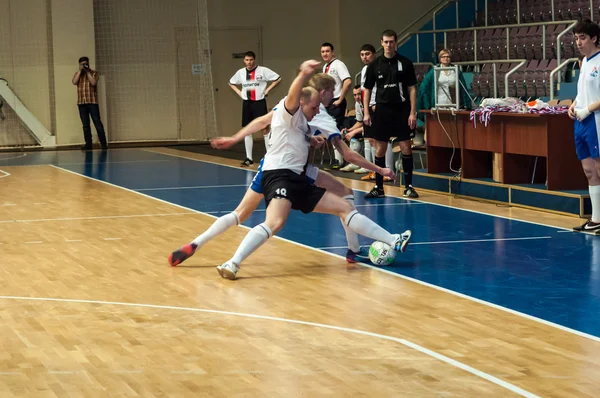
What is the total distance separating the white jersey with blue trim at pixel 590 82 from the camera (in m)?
8.78

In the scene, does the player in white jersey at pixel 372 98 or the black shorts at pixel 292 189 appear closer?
the black shorts at pixel 292 189

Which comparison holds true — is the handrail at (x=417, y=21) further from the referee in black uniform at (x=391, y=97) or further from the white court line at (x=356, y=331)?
the white court line at (x=356, y=331)

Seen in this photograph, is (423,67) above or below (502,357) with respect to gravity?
above

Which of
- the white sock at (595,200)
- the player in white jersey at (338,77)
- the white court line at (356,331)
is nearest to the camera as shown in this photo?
the white court line at (356,331)

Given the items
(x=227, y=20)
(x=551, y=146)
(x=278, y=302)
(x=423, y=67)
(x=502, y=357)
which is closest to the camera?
(x=502, y=357)

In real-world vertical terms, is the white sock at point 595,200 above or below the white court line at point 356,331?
above

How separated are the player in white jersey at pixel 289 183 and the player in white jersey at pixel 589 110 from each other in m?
2.44

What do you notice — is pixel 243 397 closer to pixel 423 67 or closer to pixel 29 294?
pixel 29 294

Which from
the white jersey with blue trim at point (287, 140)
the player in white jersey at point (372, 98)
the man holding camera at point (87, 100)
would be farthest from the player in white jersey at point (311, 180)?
the man holding camera at point (87, 100)

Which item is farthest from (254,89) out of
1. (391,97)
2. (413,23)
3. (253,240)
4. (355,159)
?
(253,240)

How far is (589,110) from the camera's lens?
877 centimetres

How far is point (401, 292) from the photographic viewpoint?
684 centimetres

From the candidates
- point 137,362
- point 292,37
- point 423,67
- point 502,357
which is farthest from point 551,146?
point 292,37

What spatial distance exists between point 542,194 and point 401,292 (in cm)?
427
